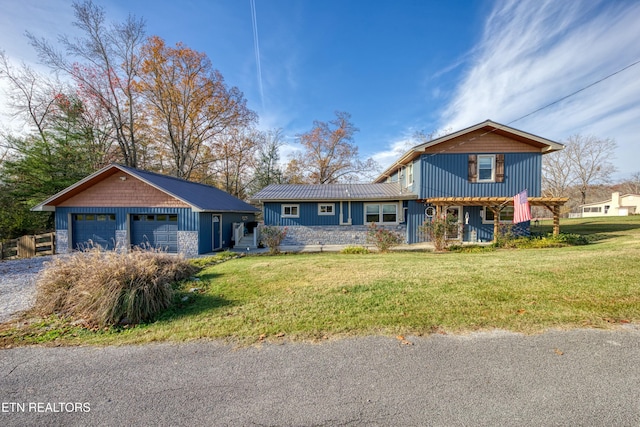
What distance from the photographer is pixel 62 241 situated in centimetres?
1326

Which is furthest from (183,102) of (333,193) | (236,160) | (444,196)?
(444,196)

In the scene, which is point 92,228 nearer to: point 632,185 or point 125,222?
point 125,222

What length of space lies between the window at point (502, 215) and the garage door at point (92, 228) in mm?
19711

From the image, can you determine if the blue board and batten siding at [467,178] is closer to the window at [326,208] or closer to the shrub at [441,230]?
the shrub at [441,230]

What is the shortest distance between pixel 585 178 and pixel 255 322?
5675cm

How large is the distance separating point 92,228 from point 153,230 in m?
3.14

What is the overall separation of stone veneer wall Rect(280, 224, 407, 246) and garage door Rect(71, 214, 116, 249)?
8.89 m

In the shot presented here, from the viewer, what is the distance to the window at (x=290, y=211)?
50.2 feet

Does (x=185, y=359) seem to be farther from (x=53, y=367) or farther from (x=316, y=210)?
(x=316, y=210)

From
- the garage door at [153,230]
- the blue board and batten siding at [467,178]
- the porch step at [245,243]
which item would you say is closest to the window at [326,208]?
the porch step at [245,243]

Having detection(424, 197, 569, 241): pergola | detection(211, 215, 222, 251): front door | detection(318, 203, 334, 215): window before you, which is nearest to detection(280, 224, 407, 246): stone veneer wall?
detection(318, 203, 334, 215): window

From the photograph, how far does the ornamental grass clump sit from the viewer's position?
4.34 metres

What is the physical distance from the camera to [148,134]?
81.0 ft

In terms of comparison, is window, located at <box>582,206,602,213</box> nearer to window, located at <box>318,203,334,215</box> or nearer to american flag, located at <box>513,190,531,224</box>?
american flag, located at <box>513,190,531,224</box>
